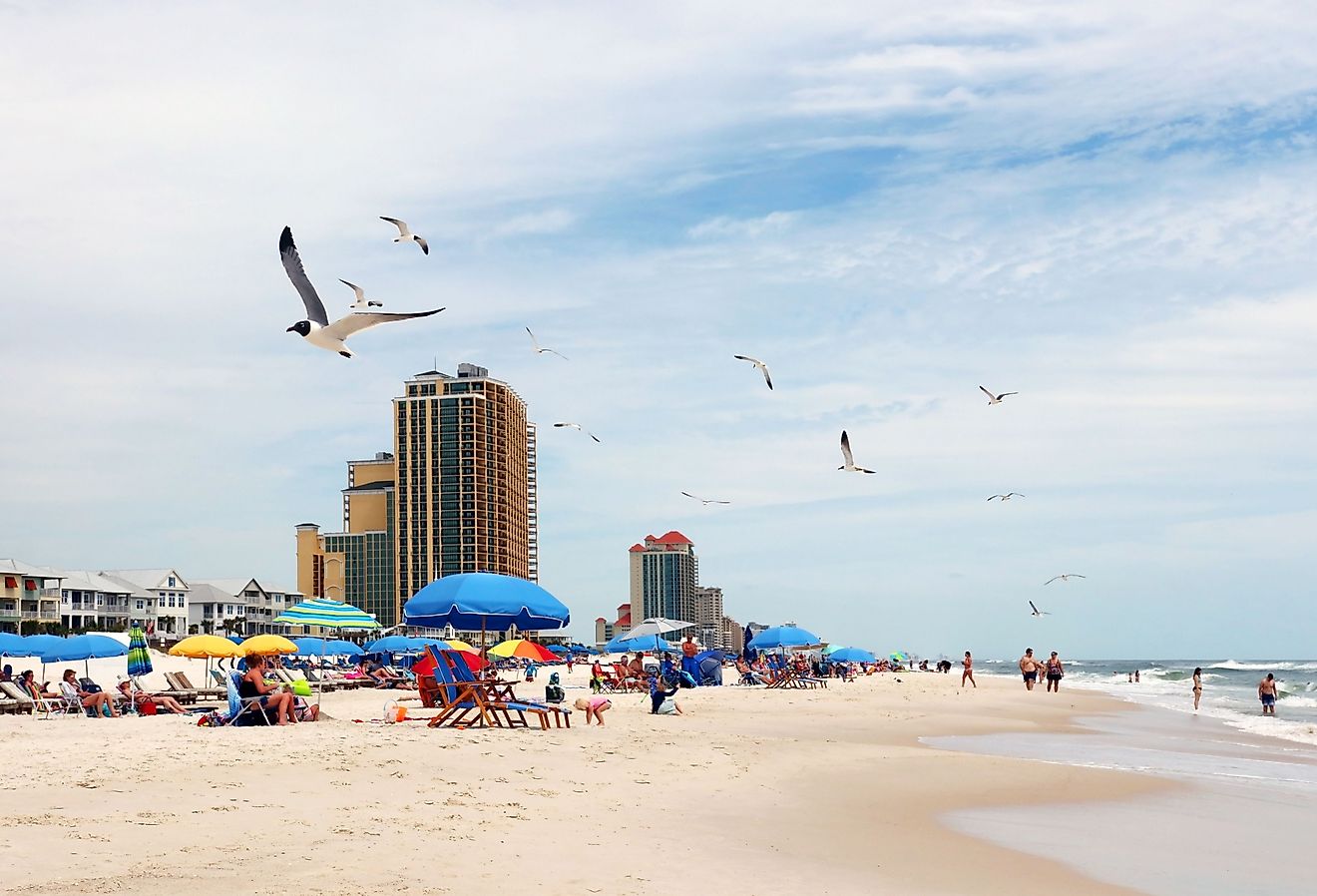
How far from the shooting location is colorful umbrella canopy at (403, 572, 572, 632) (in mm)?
16672

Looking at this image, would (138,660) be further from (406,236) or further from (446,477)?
(446,477)

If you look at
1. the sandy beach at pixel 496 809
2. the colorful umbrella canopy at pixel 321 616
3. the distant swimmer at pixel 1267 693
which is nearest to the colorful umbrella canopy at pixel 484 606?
the sandy beach at pixel 496 809

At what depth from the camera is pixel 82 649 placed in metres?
23.5

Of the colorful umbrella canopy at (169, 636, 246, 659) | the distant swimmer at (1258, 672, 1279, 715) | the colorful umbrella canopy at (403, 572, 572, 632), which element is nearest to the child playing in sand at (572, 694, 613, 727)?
the colorful umbrella canopy at (403, 572, 572, 632)

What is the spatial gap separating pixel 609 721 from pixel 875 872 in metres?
9.77

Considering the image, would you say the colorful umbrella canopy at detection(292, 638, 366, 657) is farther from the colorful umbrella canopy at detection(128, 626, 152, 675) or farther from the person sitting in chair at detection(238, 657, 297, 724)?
the person sitting in chair at detection(238, 657, 297, 724)

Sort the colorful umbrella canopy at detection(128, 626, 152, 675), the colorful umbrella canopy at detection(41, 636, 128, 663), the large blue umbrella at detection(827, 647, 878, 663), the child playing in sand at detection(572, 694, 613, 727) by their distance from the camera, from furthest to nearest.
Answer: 1. the large blue umbrella at detection(827, 647, 878, 663)
2. the colorful umbrella canopy at detection(128, 626, 152, 675)
3. the colorful umbrella canopy at detection(41, 636, 128, 663)
4. the child playing in sand at detection(572, 694, 613, 727)

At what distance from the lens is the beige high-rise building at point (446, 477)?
13650cm

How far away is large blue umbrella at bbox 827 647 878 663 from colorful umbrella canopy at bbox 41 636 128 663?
40906 millimetres

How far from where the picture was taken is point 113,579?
91.7 metres

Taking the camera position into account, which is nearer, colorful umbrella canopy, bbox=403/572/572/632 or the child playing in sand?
the child playing in sand

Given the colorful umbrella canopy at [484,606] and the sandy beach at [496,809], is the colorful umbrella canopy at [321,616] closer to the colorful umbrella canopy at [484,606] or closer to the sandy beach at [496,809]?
the colorful umbrella canopy at [484,606]

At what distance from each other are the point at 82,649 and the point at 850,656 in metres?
44.8

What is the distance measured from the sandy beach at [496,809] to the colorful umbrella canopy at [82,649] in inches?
300
